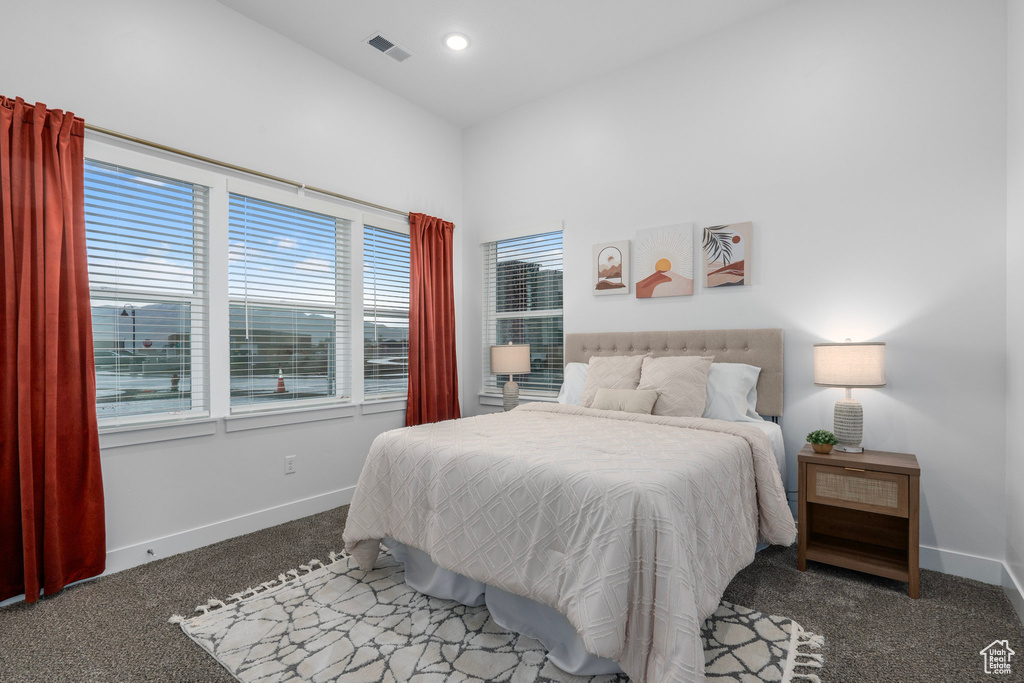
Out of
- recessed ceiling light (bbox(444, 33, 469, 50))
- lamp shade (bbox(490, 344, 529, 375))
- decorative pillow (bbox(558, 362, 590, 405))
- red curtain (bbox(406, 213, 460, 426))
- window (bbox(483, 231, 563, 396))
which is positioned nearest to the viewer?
recessed ceiling light (bbox(444, 33, 469, 50))

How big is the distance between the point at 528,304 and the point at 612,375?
4.35ft

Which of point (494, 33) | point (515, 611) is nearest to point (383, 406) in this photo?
point (515, 611)

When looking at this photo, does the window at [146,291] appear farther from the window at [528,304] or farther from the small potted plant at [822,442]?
the small potted plant at [822,442]

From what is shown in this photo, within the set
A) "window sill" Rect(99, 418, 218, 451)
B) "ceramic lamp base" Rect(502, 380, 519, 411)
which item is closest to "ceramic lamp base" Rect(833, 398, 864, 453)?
"ceramic lamp base" Rect(502, 380, 519, 411)

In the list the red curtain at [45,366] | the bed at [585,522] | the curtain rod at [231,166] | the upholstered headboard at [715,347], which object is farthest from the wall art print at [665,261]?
the red curtain at [45,366]

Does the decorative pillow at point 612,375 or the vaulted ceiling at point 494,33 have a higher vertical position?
the vaulted ceiling at point 494,33

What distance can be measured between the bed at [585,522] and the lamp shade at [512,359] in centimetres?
121

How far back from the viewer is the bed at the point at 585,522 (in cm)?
152

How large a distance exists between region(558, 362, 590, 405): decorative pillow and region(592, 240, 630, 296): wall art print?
1.98 ft

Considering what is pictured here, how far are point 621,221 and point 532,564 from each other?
108 inches

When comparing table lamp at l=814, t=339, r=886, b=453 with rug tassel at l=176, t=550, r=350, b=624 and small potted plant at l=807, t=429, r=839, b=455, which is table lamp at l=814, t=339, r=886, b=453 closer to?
small potted plant at l=807, t=429, r=839, b=455

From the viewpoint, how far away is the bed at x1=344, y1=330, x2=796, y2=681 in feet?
4.97

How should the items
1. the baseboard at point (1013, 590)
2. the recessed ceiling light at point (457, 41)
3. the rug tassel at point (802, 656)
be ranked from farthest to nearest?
the recessed ceiling light at point (457, 41) → the baseboard at point (1013, 590) → the rug tassel at point (802, 656)

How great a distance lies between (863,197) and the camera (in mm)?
2803
